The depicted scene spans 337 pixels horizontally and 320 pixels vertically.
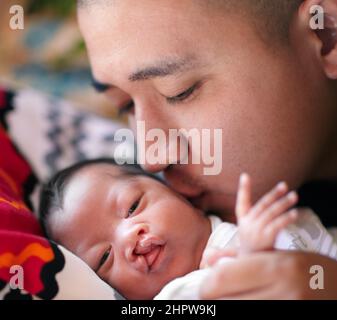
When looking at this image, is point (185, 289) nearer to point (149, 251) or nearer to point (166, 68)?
point (149, 251)

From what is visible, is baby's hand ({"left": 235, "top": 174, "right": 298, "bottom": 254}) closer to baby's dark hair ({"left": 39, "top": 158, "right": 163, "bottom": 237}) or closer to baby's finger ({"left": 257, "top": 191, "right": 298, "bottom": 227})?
baby's finger ({"left": 257, "top": 191, "right": 298, "bottom": 227})

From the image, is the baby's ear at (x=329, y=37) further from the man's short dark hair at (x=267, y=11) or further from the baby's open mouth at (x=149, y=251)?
the baby's open mouth at (x=149, y=251)

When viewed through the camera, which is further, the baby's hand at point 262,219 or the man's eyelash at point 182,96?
the man's eyelash at point 182,96

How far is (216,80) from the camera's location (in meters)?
1.09

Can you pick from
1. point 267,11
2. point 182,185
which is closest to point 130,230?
point 182,185

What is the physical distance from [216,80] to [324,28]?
0.23 m

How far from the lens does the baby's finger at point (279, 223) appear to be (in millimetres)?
806

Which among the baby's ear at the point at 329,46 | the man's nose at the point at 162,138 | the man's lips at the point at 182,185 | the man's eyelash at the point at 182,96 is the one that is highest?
the baby's ear at the point at 329,46

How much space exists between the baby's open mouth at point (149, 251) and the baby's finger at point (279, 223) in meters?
0.30

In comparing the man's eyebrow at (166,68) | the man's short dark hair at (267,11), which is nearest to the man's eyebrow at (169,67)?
the man's eyebrow at (166,68)

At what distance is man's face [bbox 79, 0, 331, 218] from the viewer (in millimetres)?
1081
